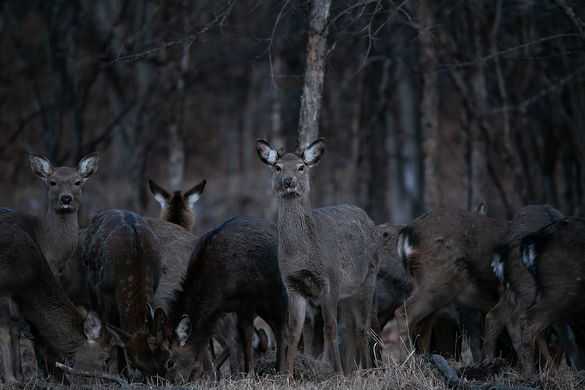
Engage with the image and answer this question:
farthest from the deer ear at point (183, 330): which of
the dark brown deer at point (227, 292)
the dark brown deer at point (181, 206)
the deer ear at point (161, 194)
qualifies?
the deer ear at point (161, 194)

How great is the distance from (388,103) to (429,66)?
6931mm

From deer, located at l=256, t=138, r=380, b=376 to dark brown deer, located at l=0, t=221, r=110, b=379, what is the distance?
1908mm

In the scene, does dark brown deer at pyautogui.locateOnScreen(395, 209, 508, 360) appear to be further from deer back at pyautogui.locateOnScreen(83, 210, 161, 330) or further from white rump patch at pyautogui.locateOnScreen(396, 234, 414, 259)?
deer back at pyautogui.locateOnScreen(83, 210, 161, 330)

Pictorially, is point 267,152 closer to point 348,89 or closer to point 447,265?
point 447,265

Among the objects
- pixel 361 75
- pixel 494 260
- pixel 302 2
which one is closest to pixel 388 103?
pixel 361 75

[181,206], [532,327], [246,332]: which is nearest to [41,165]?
[181,206]

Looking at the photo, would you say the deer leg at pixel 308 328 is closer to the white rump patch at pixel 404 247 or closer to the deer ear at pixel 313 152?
the white rump patch at pixel 404 247

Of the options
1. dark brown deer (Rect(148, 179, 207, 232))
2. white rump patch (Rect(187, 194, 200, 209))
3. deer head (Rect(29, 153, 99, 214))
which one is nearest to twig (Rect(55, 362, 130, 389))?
deer head (Rect(29, 153, 99, 214))

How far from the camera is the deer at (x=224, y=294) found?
799 centimetres

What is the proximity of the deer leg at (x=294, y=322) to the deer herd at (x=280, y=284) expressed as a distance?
0.04ft

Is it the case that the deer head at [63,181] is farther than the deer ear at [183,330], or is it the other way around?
the deer head at [63,181]

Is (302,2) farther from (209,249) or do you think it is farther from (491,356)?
(491,356)

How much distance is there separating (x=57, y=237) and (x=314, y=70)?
3.66 m

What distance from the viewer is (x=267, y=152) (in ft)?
27.4
